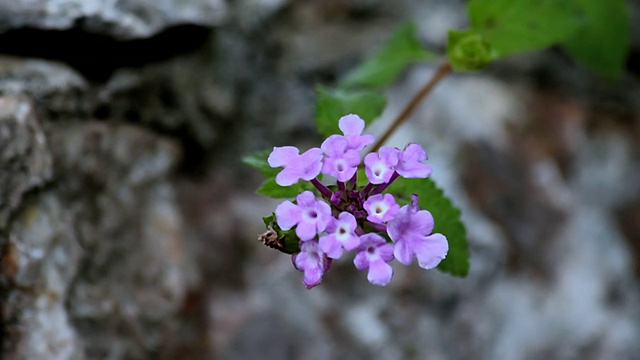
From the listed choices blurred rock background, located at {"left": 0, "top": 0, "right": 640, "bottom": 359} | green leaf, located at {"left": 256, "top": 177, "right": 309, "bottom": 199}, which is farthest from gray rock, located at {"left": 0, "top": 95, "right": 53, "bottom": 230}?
green leaf, located at {"left": 256, "top": 177, "right": 309, "bottom": 199}

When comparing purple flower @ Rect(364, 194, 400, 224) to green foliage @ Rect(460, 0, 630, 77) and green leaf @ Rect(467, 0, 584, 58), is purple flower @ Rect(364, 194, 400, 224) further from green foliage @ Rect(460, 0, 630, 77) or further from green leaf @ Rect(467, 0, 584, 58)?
green leaf @ Rect(467, 0, 584, 58)

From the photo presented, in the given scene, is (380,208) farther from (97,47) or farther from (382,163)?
(97,47)

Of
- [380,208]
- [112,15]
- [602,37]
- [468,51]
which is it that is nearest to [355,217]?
[380,208]

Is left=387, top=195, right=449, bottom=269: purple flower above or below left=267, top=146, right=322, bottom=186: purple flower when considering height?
below

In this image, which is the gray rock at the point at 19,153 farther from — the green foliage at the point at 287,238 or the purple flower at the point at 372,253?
the purple flower at the point at 372,253

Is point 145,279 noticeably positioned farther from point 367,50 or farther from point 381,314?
point 367,50

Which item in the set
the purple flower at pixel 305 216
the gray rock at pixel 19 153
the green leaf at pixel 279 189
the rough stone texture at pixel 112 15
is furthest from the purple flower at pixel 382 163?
the rough stone texture at pixel 112 15
